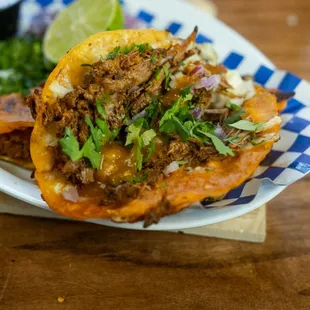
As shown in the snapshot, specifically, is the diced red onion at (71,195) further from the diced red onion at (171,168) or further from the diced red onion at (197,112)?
the diced red onion at (197,112)

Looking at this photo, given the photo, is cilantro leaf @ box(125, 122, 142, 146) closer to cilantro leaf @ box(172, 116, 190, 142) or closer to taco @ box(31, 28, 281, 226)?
taco @ box(31, 28, 281, 226)

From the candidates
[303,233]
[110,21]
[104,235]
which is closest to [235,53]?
[110,21]

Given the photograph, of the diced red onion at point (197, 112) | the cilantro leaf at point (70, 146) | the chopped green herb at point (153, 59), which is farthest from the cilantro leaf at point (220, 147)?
the cilantro leaf at point (70, 146)

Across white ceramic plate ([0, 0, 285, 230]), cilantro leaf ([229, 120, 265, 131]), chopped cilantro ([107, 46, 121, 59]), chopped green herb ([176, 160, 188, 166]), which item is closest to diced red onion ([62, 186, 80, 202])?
white ceramic plate ([0, 0, 285, 230])

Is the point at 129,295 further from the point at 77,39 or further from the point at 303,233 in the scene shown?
the point at 77,39

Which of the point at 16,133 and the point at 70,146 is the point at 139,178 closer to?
the point at 70,146
